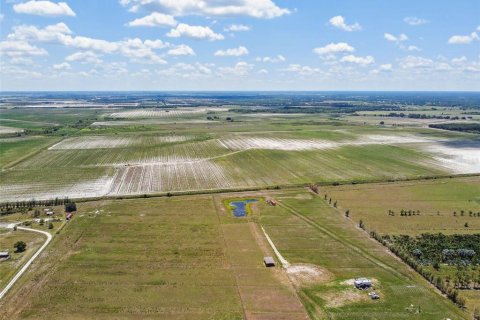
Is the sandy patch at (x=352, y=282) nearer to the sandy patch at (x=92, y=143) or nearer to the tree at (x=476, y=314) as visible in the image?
the tree at (x=476, y=314)

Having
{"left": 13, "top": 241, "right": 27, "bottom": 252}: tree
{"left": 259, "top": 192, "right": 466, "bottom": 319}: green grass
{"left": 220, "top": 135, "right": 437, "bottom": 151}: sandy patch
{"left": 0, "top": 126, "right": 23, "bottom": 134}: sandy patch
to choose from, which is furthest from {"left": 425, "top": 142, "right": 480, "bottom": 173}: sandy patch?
{"left": 0, "top": 126, "right": 23, "bottom": 134}: sandy patch

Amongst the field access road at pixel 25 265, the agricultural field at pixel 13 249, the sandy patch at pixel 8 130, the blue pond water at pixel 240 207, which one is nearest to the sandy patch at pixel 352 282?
the blue pond water at pixel 240 207

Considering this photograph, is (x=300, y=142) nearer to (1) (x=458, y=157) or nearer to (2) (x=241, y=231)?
(1) (x=458, y=157)

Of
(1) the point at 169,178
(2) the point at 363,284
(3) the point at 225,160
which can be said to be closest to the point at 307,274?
(2) the point at 363,284

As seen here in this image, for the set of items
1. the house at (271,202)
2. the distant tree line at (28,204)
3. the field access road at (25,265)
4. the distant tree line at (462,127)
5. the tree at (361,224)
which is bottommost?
the field access road at (25,265)

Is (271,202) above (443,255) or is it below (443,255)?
above

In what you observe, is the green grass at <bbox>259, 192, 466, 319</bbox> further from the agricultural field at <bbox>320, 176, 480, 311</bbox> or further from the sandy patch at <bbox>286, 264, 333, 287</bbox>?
the agricultural field at <bbox>320, 176, 480, 311</bbox>

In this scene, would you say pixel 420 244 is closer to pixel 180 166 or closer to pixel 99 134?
pixel 180 166
